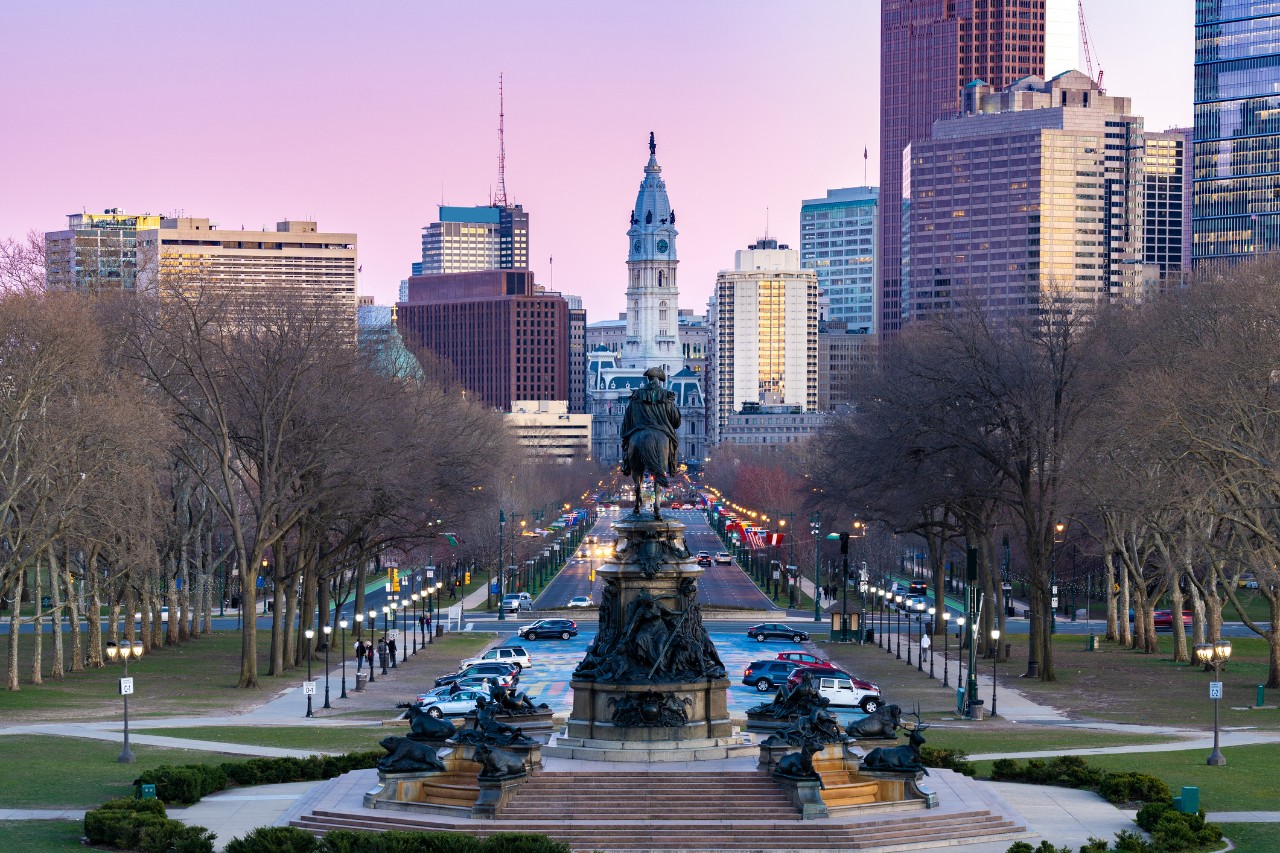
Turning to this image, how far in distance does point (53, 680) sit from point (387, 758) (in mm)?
36135

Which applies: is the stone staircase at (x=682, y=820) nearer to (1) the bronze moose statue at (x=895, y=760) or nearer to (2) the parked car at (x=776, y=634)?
(1) the bronze moose statue at (x=895, y=760)

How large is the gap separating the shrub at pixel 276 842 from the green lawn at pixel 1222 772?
18412 mm

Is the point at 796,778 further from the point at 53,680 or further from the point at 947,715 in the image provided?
the point at 53,680

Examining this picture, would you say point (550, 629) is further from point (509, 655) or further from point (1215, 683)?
point (1215, 683)

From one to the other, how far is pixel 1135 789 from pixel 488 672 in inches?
1250

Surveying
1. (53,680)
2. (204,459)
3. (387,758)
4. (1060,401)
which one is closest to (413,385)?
(204,459)

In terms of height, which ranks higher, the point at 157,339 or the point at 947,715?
the point at 157,339

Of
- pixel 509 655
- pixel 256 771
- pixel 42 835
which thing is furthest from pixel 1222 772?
pixel 509 655

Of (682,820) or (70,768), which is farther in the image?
(70,768)

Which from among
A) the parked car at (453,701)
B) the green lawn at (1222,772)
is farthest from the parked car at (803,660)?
the green lawn at (1222,772)

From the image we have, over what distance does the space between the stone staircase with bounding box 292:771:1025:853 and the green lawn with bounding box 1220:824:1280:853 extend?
14.0 feet

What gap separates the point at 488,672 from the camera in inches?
2648

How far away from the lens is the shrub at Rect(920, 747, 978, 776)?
42781mm

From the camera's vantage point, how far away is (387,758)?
1474 inches
